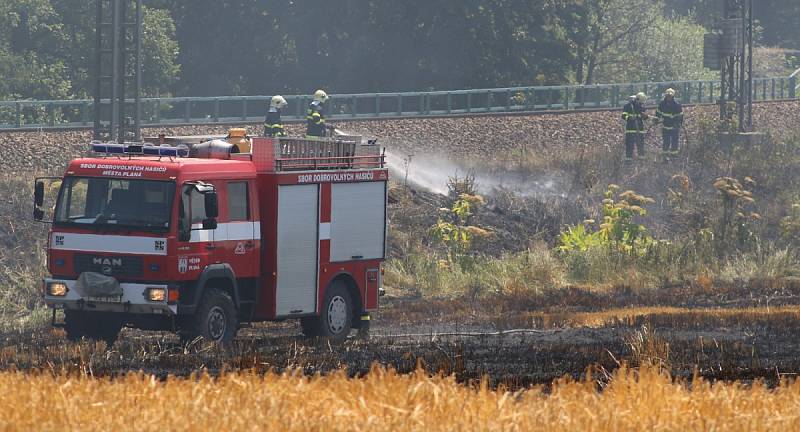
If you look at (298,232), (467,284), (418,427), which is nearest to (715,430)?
(418,427)

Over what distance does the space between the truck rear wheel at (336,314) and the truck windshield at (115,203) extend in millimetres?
2915

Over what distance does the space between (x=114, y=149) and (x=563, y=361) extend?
6.11 meters

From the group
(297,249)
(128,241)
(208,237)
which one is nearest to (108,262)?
(128,241)

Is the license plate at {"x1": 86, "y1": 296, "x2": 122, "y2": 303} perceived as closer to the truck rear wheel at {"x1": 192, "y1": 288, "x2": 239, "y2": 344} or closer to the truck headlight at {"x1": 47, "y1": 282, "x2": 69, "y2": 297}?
the truck headlight at {"x1": 47, "y1": 282, "x2": 69, "y2": 297}

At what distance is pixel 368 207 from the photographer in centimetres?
2083

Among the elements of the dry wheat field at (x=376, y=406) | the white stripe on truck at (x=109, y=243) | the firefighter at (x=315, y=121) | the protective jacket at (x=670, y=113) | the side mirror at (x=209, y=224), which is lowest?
the dry wheat field at (x=376, y=406)

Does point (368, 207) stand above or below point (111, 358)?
above

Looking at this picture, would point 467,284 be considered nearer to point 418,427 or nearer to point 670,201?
point 670,201

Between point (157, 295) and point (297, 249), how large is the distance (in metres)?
2.26

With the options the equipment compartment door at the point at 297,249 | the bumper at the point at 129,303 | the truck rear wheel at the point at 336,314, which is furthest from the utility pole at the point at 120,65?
the bumper at the point at 129,303

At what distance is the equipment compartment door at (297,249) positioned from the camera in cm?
1947

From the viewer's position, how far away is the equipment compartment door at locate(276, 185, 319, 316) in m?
19.5

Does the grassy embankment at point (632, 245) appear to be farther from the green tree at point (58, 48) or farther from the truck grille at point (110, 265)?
the green tree at point (58, 48)

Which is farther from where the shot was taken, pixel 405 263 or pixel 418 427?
pixel 405 263
